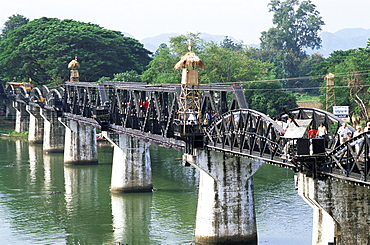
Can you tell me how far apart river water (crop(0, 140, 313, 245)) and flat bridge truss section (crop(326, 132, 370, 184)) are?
1365 cm

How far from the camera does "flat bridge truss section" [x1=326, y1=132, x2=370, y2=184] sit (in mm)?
27047

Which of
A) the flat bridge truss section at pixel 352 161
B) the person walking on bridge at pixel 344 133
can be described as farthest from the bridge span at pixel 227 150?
the person walking on bridge at pixel 344 133

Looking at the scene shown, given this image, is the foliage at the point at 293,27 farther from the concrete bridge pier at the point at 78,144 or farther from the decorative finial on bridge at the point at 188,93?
the decorative finial on bridge at the point at 188,93

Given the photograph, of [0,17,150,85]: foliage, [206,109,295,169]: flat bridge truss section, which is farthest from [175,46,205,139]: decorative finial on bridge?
[0,17,150,85]: foliage

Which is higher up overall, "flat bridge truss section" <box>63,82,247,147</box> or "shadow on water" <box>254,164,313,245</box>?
"flat bridge truss section" <box>63,82,247,147</box>

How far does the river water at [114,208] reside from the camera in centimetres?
4566

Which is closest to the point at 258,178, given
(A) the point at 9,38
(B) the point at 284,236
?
(B) the point at 284,236

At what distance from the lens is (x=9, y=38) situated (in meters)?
135

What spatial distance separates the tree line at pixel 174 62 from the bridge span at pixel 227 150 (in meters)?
24.5

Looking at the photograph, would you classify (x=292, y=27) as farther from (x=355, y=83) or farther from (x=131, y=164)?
(x=131, y=164)

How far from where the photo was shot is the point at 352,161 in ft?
95.7

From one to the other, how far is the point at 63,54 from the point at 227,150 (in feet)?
289

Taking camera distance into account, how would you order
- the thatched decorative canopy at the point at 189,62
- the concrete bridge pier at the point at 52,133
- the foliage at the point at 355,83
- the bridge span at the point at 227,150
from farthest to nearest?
the concrete bridge pier at the point at 52,133
the foliage at the point at 355,83
the thatched decorative canopy at the point at 189,62
the bridge span at the point at 227,150

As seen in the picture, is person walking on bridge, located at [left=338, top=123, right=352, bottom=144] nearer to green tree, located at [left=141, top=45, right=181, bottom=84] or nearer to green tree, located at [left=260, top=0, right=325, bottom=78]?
green tree, located at [left=141, top=45, right=181, bottom=84]
